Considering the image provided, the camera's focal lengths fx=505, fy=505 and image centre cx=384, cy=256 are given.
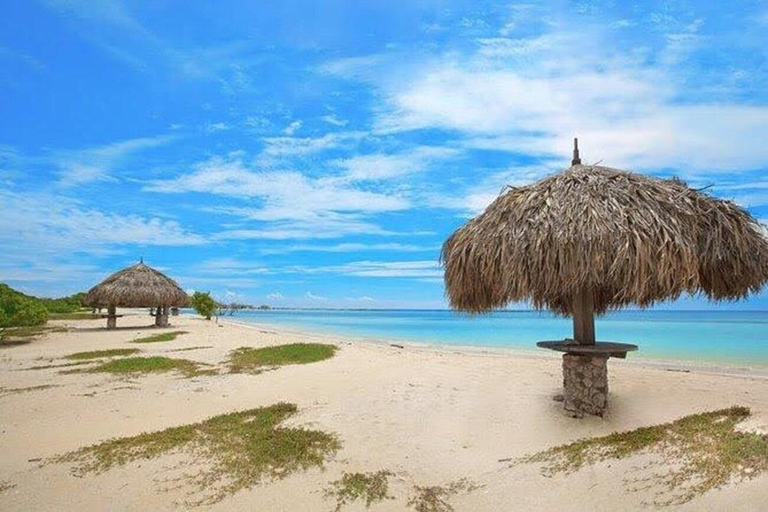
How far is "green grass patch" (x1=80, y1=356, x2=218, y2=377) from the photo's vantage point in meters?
11.8

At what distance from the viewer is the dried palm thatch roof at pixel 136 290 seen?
24250mm

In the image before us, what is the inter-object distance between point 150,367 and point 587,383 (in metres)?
10.3

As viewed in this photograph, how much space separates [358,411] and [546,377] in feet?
15.3

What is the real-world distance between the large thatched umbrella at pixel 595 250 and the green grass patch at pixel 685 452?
1107mm

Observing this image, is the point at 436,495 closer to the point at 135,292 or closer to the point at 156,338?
the point at 156,338

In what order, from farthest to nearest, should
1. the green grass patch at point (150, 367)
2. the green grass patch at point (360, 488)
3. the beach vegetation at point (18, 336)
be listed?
A: the beach vegetation at point (18, 336) < the green grass patch at point (150, 367) < the green grass patch at point (360, 488)

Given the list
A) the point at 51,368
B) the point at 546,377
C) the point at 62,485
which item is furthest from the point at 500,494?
the point at 51,368

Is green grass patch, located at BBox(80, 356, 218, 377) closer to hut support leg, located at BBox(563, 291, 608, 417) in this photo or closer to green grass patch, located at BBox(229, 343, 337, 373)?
green grass patch, located at BBox(229, 343, 337, 373)

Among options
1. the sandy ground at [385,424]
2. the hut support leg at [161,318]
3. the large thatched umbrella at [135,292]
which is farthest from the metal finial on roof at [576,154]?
the hut support leg at [161,318]

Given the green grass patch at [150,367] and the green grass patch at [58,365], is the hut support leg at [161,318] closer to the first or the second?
the green grass patch at [58,365]

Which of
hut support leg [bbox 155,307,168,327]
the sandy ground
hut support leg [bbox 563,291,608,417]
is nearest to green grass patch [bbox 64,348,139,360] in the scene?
the sandy ground

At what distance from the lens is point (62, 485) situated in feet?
16.5

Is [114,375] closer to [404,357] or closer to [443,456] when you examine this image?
[404,357]

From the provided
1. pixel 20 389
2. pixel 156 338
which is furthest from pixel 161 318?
pixel 20 389
